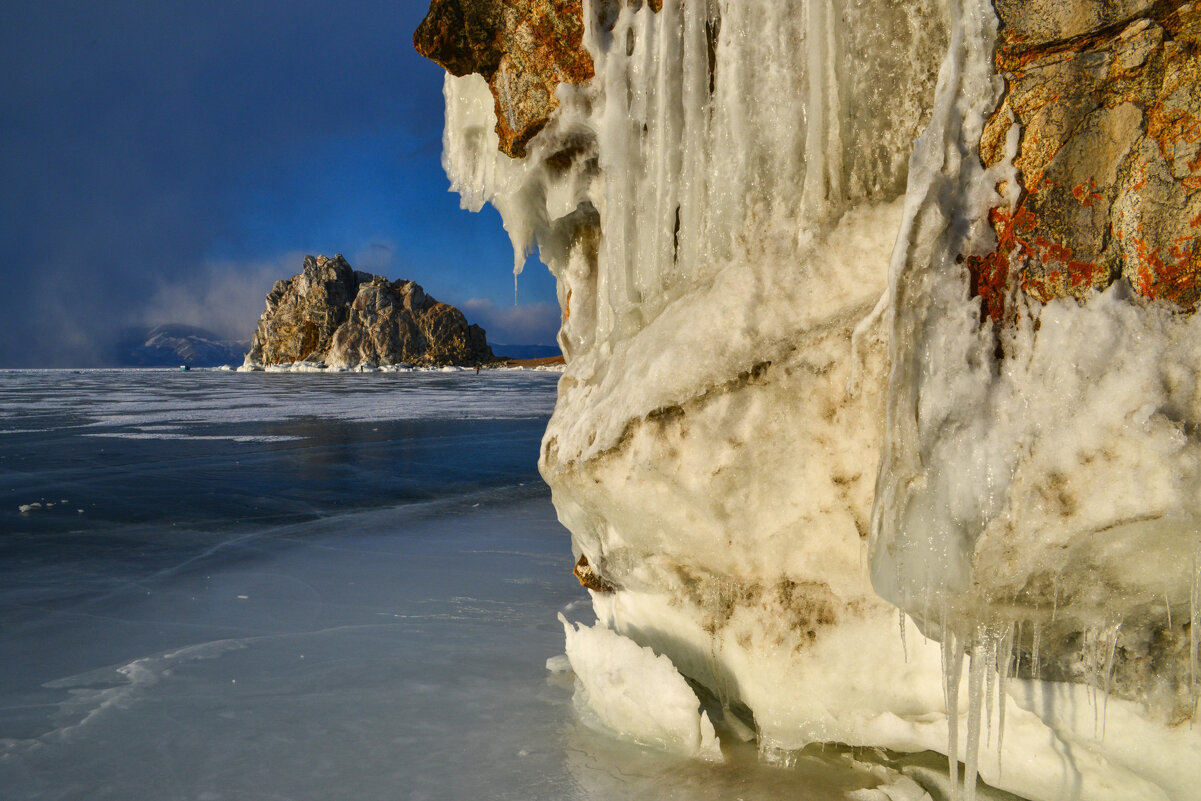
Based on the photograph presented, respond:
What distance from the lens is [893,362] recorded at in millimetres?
1961

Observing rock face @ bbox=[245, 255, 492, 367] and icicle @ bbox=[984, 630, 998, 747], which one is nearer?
icicle @ bbox=[984, 630, 998, 747]

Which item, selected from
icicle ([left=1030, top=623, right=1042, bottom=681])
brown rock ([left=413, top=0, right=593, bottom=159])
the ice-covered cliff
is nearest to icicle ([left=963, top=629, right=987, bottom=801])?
the ice-covered cliff

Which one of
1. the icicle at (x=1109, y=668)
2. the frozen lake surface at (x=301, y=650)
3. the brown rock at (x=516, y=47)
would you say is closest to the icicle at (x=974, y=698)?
the icicle at (x=1109, y=668)

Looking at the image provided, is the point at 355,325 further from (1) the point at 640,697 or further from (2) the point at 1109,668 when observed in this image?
(2) the point at 1109,668

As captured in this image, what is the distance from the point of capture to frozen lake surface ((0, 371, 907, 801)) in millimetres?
2361

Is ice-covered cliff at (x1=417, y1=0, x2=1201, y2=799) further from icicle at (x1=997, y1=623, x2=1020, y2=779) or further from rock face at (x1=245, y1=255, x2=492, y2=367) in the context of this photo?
rock face at (x1=245, y1=255, x2=492, y2=367)

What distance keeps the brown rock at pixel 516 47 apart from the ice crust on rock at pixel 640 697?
2.37 m

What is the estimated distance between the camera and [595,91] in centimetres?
322

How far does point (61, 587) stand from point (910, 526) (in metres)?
4.73

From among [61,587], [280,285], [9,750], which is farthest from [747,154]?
[280,285]

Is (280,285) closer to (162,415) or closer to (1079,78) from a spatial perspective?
(162,415)

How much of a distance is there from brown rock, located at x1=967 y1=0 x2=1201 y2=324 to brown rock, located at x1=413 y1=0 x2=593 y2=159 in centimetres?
191

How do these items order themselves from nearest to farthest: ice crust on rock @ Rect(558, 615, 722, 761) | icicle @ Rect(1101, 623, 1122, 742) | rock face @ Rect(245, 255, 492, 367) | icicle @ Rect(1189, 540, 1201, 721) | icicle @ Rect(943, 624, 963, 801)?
icicle @ Rect(1189, 540, 1201, 721) < icicle @ Rect(1101, 623, 1122, 742) < icicle @ Rect(943, 624, 963, 801) < ice crust on rock @ Rect(558, 615, 722, 761) < rock face @ Rect(245, 255, 492, 367)

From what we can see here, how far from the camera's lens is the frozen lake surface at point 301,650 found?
2.36 metres
